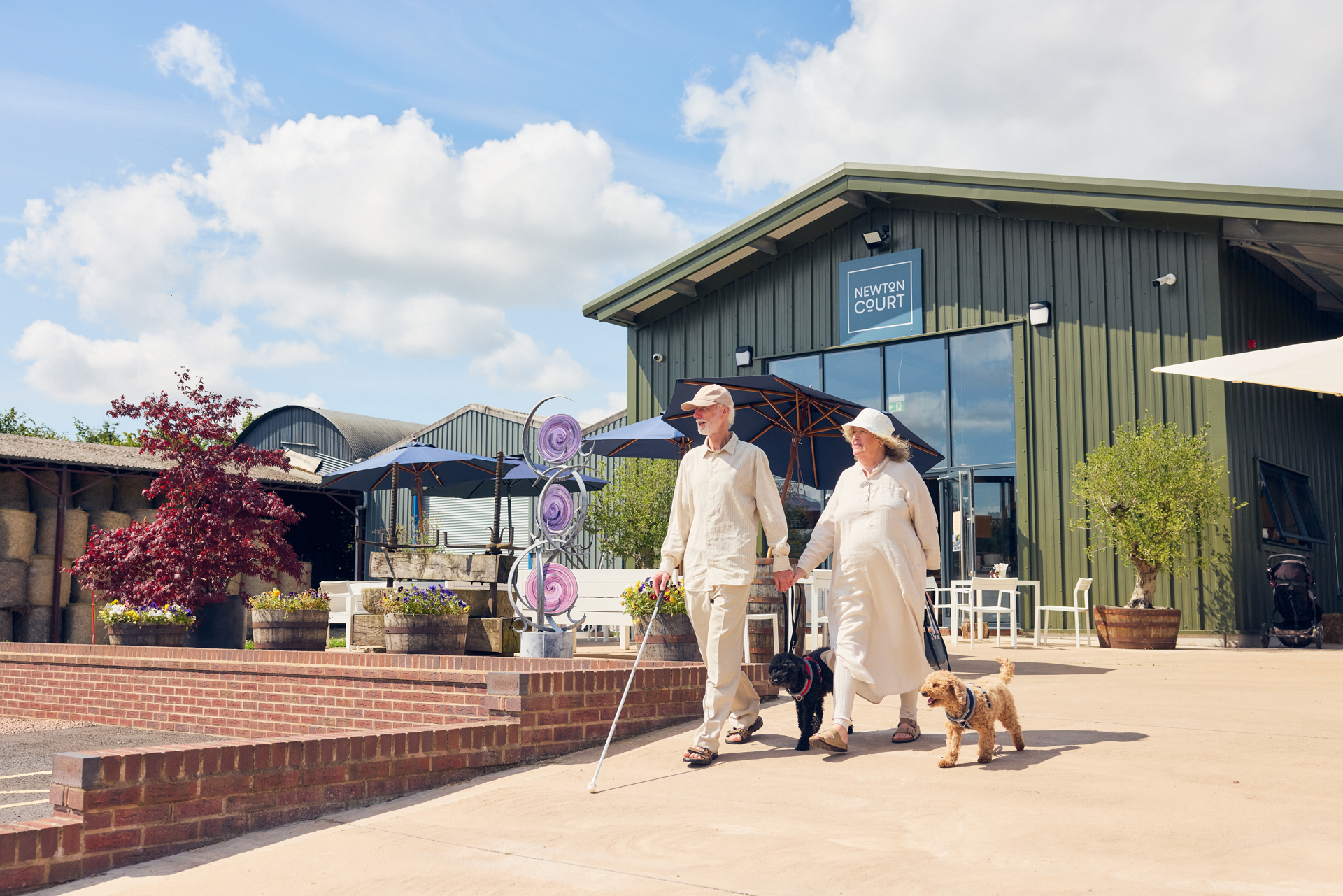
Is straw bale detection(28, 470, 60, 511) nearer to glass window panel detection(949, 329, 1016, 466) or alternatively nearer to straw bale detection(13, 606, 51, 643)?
straw bale detection(13, 606, 51, 643)

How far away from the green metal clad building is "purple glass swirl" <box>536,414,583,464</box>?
7.34 metres

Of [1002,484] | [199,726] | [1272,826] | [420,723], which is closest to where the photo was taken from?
[1272,826]

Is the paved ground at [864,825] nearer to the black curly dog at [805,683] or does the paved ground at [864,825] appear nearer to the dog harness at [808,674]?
the black curly dog at [805,683]

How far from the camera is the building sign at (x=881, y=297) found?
13867 millimetres

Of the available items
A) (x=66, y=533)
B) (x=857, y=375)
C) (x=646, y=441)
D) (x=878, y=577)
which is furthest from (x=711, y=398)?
(x=66, y=533)

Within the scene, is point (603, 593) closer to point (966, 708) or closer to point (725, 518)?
point (725, 518)

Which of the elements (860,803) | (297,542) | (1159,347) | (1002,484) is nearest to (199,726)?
(860,803)

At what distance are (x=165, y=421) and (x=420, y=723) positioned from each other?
5.76 meters

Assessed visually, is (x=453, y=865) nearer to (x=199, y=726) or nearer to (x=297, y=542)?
(x=199, y=726)

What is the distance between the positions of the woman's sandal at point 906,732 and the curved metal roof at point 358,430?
66.9ft

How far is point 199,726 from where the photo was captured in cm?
724

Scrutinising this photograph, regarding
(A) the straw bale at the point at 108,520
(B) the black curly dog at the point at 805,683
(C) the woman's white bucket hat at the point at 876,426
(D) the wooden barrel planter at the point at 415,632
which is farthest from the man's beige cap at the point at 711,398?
(A) the straw bale at the point at 108,520

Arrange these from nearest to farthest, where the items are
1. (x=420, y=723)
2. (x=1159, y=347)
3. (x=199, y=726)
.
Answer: (x=420, y=723), (x=199, y=726), (x=1159, y=347)

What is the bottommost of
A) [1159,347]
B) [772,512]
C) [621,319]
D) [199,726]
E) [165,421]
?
[199,726]
